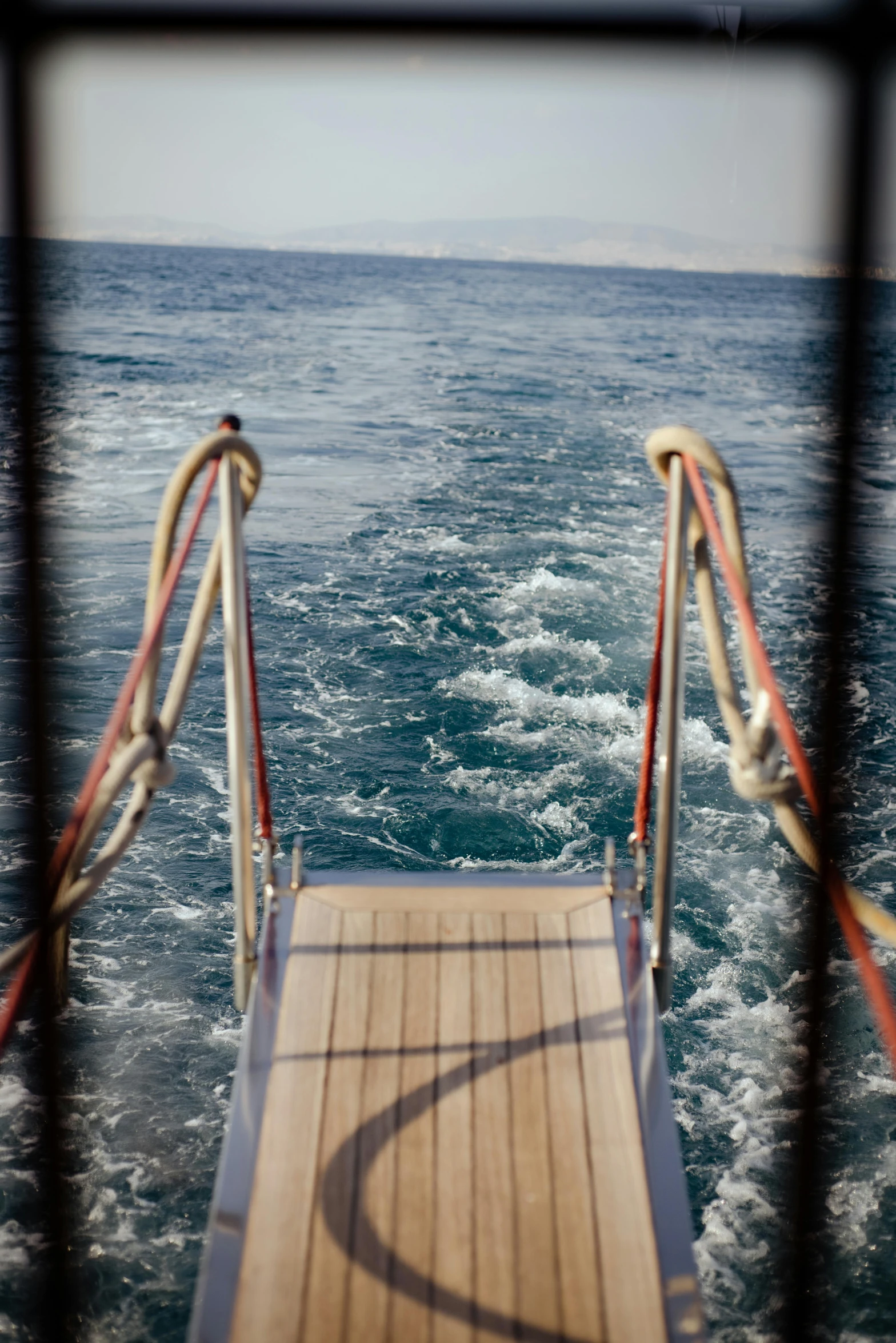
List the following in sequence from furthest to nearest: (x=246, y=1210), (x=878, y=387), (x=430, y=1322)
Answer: (x=878, y=387)
(x=246, y=1210)
(x=430, y=1322)

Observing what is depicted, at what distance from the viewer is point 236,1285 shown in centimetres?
170

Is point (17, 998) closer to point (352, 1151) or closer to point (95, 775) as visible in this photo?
point (95, 775)

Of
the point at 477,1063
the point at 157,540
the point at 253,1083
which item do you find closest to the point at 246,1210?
the point at 253,1083

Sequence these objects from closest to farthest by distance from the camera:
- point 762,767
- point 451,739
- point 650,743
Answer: point 762,767, point 650,743, point 451,739

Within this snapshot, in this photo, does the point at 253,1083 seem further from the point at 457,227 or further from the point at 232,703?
the point at 457,227

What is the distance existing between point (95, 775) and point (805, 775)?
3.18ft

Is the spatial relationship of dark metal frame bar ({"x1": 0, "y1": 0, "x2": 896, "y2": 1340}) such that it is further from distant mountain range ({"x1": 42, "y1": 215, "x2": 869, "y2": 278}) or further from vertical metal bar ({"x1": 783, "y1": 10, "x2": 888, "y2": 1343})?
distant mountain range ({"x1": 42, "y1": 215, "x2": 869, "y2": 278})

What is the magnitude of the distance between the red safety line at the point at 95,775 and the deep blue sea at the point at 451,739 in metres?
1.07

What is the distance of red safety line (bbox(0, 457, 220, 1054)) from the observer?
125 centimetres

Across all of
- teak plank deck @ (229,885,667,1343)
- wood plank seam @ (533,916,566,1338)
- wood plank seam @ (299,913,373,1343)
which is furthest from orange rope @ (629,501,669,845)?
wood plank seam @ (299,913,373,1343)

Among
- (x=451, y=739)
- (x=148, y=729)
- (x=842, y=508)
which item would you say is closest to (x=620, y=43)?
(x=842, y=508)

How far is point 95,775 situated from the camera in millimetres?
1428

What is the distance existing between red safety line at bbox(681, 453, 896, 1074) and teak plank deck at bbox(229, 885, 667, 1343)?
0.60 meters

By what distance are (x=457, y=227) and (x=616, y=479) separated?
48989 mm
